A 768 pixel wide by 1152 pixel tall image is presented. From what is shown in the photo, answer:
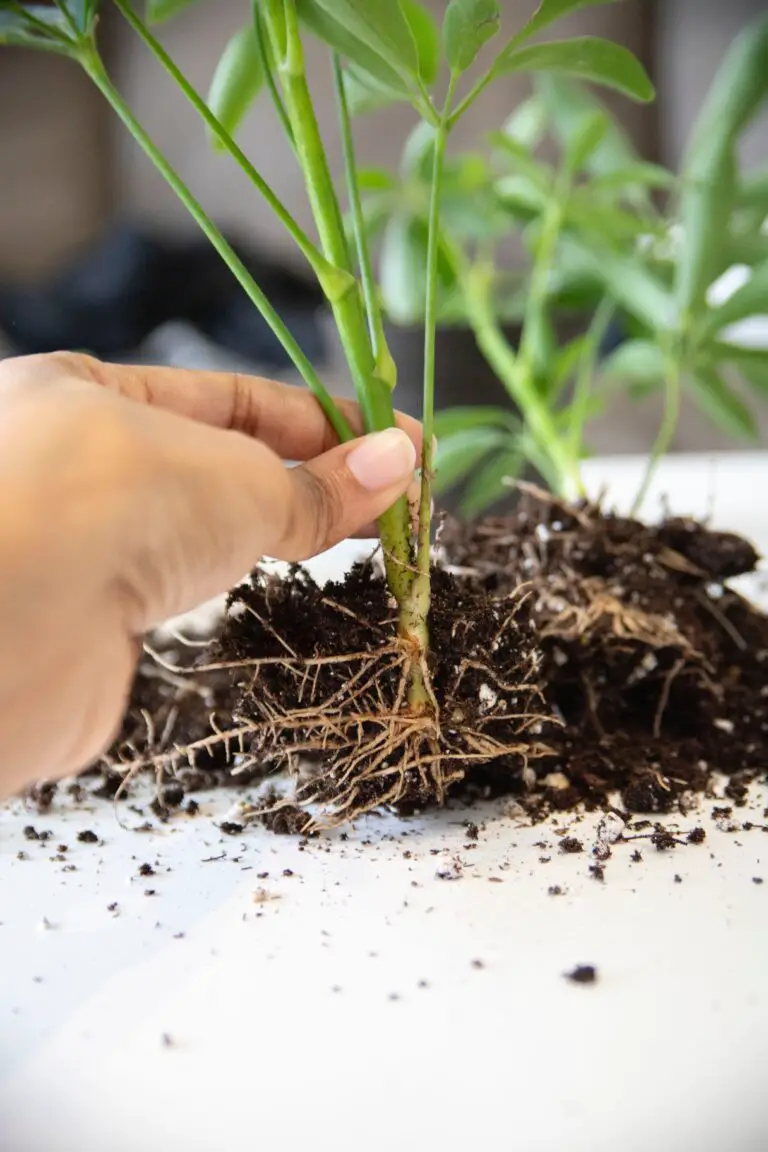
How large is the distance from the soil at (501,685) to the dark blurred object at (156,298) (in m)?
0.90

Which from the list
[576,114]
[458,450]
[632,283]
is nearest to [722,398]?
[632,283]

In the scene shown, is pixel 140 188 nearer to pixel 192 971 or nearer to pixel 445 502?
pixel 445 502

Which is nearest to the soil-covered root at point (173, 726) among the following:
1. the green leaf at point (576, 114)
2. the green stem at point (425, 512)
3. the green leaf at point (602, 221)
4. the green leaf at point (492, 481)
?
the green stem at point (425, 512)

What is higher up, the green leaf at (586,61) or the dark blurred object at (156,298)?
the green leaf at (586,61)

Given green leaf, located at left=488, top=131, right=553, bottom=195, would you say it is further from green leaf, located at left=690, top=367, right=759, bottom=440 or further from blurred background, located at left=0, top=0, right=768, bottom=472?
blurred background, located at left=0, top=0, right=768, bottom=472

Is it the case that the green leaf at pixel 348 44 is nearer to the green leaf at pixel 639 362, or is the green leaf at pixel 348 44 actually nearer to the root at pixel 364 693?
the root at pixel 364 693

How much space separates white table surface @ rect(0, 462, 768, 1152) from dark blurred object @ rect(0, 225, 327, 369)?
3.97 feet

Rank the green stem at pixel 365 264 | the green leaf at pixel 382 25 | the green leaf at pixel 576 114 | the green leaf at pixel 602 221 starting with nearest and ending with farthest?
the green leaf at pixel 382 25, the green stem at pixel 365 264, the green leaf at pixel 602 221, the green leaf at pixel 576 114

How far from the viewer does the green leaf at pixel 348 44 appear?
589 mm

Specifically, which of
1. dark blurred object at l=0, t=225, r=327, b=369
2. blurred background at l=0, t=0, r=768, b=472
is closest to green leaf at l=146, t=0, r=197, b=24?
blurred background at l=0, t=0, r=768, b=472

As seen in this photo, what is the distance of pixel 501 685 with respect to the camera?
0.65 m

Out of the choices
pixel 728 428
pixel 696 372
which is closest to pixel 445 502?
pixel 728 428

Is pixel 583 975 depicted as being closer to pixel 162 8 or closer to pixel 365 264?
pixel 365 264

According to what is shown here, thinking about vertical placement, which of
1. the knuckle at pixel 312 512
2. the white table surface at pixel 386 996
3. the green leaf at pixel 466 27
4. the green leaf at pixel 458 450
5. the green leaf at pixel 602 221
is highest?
the green leaf at pixel 466 27
